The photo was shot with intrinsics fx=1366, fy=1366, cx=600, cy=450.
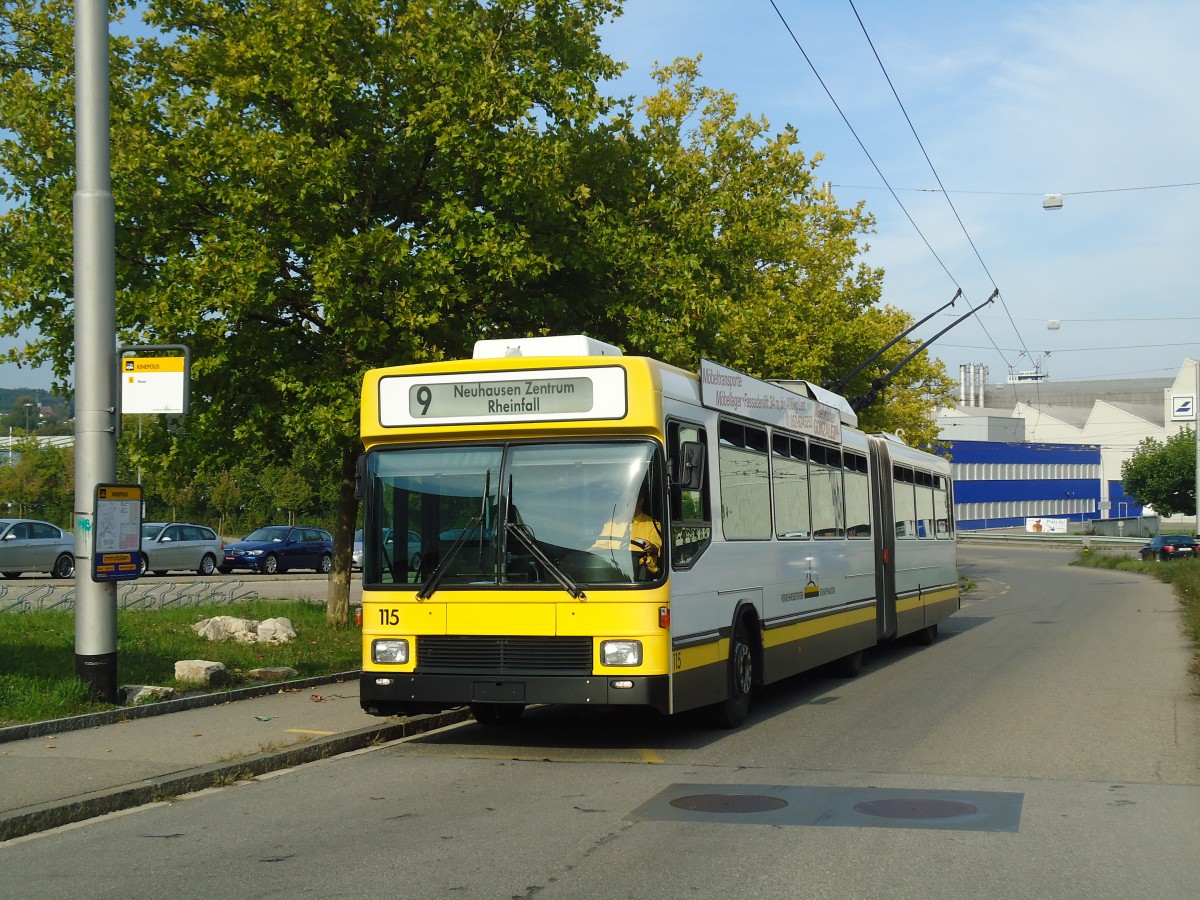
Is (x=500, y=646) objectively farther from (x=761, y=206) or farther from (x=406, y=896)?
(x=761, y=206)

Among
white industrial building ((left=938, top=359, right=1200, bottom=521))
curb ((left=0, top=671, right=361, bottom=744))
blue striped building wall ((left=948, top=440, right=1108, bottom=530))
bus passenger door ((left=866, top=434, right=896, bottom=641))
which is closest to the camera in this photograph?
curb ((left=0, top=671, right=361, bottom=744))

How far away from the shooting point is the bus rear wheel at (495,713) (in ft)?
38.6

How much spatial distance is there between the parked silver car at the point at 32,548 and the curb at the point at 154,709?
20825 millimetres

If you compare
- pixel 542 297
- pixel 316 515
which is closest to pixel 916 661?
pixel 542 297

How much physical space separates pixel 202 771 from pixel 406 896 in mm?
3392

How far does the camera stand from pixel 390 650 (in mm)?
10305

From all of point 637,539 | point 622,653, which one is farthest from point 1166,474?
point 622,653

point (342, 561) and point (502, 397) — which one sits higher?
point (502, 397)

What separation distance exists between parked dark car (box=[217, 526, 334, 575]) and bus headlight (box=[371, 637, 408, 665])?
29.7 metres

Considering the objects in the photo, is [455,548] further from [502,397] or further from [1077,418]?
[1077,418]

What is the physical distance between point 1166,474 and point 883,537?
74.6m

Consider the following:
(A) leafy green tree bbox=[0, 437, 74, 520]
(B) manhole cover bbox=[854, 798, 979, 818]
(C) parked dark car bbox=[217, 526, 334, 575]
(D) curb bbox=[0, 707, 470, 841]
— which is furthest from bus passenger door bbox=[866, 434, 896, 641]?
(A) leafy green tree bbox=[0, 437, 74, 520]

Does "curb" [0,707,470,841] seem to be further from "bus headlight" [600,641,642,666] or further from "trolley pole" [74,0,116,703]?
"trolley pole" [74,0,116,703]

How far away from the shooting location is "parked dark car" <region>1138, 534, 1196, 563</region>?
54938 millimetres
